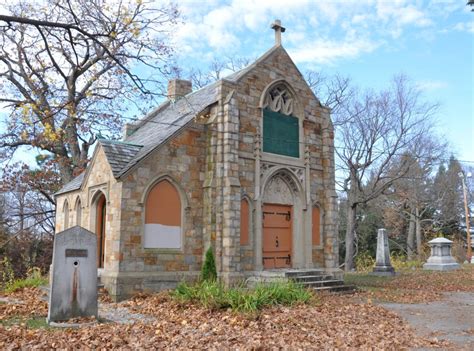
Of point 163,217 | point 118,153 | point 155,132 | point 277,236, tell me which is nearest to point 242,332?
point 163,217

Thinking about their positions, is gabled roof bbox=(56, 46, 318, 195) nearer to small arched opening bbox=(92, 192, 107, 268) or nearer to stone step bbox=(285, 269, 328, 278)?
small arched opening bbox=(92, 192, 107, 268)

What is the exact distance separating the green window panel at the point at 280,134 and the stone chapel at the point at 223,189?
0.12ft

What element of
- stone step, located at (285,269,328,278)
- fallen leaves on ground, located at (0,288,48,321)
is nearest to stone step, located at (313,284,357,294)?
stone step, located at (285,269,328,278)

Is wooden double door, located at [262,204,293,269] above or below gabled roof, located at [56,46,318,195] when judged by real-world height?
below

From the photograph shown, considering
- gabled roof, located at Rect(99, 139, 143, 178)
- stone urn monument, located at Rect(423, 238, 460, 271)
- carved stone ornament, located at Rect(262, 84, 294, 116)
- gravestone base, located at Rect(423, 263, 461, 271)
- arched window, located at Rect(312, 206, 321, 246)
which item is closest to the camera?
gabled roof, located at Rect(99, 139, 143, 178)

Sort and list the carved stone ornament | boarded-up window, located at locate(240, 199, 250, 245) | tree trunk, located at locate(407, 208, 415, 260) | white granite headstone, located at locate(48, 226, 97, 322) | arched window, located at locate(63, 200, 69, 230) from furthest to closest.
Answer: tree trunk, located at locate(407, 208, 415, 260)
arched window, located at locate(63, 200, 69, 230)
the carved stone ornament
boarded-up window, located at locate(240, 199, 250, 245)
white granite headstone, located at locate(48, 226, 97, 322)

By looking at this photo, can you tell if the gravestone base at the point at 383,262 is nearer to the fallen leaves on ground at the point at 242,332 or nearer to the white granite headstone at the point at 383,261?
the white granite headstone at the point at 383,261

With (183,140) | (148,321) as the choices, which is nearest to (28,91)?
(183,140)

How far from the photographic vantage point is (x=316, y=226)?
17172 millimetres

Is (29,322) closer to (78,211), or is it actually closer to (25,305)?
(25,305)

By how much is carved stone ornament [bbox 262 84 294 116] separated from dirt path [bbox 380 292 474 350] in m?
7.58

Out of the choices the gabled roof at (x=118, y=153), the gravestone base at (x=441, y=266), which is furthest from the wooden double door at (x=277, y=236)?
the gravestone base at (x=441, y=266)

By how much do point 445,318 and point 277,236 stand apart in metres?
6.69

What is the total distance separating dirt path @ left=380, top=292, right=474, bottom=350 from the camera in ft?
27.9
